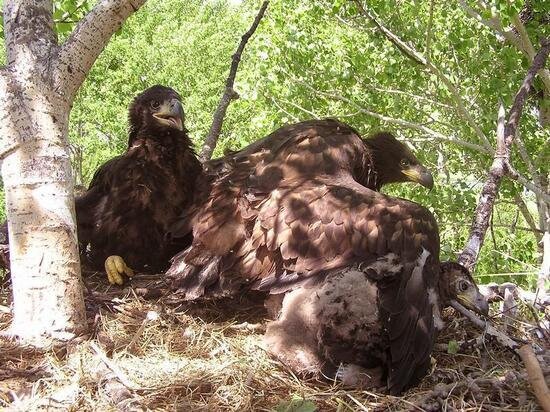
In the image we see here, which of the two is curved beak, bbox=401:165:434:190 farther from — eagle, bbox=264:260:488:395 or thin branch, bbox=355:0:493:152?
thin branch, bbox=355:0:493:152

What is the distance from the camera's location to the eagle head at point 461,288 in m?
3.19

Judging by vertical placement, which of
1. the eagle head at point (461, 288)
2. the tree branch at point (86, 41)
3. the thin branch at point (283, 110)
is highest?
the tree branch at point (86, 41)

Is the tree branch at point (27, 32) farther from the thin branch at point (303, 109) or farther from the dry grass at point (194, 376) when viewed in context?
the thin branch at point (303, 109)

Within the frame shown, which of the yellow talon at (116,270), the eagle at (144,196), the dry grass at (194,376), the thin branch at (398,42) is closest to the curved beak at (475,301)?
the dry grass at (194,376)

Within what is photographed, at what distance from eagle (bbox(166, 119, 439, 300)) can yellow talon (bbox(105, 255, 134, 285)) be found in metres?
0.41

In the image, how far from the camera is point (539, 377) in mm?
2172

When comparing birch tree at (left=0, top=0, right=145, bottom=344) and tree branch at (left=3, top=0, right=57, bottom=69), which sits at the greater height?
tree branch at (left=3, top=0, right=57, bottom=69)

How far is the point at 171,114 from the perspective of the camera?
3635 mm

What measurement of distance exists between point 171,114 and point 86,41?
1008mm

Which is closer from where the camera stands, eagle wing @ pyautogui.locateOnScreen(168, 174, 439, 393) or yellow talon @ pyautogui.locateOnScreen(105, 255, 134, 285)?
eagle wing @ pyautogui.locateOnScreen(168, 174, 439, 393)

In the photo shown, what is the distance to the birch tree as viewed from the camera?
2.53 meters

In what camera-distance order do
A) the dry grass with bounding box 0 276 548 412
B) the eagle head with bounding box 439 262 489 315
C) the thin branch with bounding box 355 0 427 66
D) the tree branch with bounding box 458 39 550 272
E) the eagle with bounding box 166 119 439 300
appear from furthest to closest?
1. the thin branch with bounding box 355 0 427 66
2. the tree branch with bounding box 458 39 550 272
3. the eagle head with bounding box 439 262 489 315
4. the eagle with bounding box 166 119 439 300
5. the dry grass with bounding box 0 276 548 412

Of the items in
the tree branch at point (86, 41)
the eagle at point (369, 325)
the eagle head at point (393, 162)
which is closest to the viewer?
the eagle at point (369, 325)

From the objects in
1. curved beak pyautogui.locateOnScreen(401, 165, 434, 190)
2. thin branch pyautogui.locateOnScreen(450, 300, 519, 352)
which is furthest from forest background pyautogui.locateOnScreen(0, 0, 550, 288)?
thin branch pyautogui.locateOnScreen(450, 300, 519, 352)
